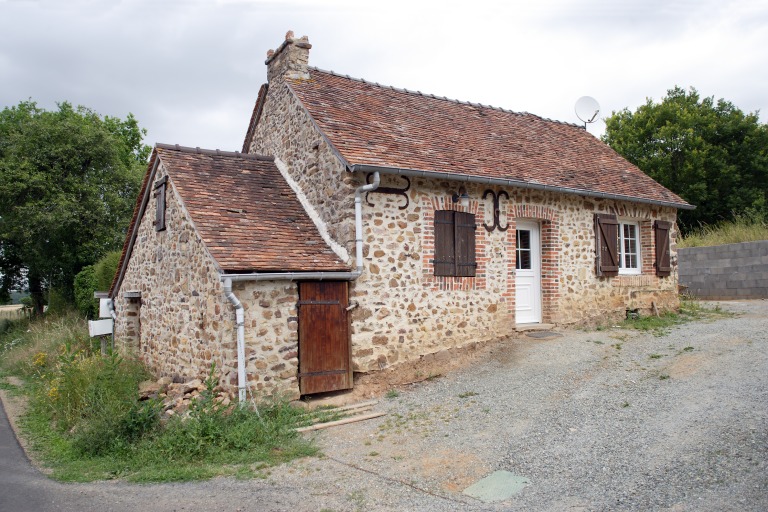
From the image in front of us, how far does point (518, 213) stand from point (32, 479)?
8.63 m

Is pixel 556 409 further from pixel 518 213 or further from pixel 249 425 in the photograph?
pixel 518 213

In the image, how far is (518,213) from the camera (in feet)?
35.7

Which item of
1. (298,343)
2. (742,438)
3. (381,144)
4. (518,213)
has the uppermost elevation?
(381,144)

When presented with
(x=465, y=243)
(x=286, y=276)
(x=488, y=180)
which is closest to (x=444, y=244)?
(x=465, y=243)

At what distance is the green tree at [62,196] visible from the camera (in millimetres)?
18938

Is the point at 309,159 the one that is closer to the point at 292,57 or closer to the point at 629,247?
the point at 292,57

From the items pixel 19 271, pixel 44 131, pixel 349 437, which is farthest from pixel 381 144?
pixel 19 271

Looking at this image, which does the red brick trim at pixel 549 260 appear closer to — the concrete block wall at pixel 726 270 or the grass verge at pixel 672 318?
the grass verge at pixel 672 318

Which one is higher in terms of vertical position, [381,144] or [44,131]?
[44,131]

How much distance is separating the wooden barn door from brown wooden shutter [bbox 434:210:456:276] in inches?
74.5

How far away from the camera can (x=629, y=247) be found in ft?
44.0

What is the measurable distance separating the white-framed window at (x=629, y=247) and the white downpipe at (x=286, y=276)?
277 inches

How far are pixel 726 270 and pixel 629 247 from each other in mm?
5815

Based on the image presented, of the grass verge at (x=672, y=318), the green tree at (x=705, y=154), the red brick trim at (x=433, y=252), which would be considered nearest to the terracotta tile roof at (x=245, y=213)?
the red brick trim at (x=433, y=252)
